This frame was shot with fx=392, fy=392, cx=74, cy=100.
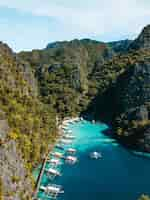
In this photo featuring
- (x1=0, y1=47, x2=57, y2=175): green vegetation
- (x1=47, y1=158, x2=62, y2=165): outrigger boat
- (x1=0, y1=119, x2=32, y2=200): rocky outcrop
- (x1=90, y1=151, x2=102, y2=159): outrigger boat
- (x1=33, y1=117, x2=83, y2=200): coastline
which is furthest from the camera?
(x1=90, y1=151, x2=102, y2=159): outrigger boat

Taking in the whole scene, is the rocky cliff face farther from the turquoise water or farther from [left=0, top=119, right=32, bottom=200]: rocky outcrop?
the turquoise water

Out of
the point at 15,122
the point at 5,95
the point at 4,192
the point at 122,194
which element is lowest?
the point at 122,194

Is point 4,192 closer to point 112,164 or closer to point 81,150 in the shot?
point 112,164

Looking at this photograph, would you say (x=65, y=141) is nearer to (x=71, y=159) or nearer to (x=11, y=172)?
(x=71, y=159)

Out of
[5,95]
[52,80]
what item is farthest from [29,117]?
[52,80]

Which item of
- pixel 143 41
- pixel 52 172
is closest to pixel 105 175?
pixel 52 172

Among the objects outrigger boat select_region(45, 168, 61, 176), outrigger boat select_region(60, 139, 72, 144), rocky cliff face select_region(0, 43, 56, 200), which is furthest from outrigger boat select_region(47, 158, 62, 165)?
outrigger boat select_region(60, 139, 72, 144)

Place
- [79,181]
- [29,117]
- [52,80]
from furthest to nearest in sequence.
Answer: [52,80] → [29,117] → [79,181]

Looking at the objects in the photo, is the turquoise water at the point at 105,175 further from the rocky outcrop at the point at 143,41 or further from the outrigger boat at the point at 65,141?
the rocky outcrop at the point at 143,41
